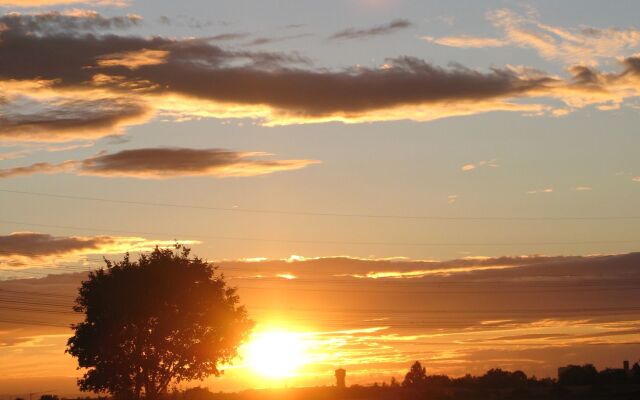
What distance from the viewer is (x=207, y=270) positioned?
112 m

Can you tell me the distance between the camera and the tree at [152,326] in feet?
345

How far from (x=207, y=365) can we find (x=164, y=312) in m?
7.51

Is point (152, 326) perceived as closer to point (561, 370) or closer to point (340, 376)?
point (340, 376)

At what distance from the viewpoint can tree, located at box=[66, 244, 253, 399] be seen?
105 meters

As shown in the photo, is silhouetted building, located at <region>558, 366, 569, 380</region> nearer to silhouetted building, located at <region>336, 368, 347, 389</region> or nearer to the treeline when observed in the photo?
the treeline

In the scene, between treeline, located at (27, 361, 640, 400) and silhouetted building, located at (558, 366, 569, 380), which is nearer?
treeline, located at (27, 361, 640, 400)

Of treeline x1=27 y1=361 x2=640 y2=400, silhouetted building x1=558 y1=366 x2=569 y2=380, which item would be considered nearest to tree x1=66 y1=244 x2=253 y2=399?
treeline x1=27 y1=361 x2=640 y2=400

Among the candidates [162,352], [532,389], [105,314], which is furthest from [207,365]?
[532,389]

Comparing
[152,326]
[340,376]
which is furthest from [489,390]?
[152,326]

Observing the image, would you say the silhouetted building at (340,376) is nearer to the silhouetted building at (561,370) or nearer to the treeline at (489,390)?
the treeline at (489,390)

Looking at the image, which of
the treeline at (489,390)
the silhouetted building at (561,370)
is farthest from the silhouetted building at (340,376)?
the silhouetted building at (561,370)

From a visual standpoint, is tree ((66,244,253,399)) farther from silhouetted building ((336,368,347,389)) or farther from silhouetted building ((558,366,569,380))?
silhouetted building ((558,366,569,380))

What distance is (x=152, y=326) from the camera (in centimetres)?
10744

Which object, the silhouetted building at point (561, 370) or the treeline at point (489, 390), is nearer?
the treeline at point (489, 390)
